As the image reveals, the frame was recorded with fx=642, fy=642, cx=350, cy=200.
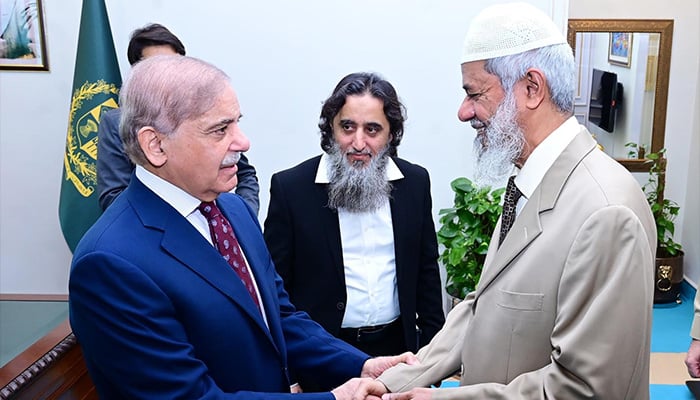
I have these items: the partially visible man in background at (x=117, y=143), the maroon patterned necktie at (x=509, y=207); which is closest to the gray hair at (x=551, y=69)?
the maroon patterned necktie at (x=509, y=207)

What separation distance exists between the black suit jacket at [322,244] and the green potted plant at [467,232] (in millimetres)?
1371

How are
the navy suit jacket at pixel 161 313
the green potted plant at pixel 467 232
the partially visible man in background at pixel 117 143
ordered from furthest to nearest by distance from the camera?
the green potted plant at pixel 467 232
the partially visible man in background at pixel 117 143
the navy suit jacket at pixel 161 313

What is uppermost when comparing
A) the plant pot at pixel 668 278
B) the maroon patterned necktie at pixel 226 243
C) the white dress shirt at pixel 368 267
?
the maroon patterned necktie at pixel 226 243

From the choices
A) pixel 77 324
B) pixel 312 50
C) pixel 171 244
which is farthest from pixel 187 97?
pixel 312 50

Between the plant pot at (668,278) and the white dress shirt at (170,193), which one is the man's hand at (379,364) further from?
the plant pot at (668,278)

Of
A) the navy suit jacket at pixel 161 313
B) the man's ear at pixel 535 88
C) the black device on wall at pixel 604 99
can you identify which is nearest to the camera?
the navy suit jacket at pixel 161 313

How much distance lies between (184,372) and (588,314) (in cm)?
86

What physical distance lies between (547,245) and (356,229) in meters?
1.05

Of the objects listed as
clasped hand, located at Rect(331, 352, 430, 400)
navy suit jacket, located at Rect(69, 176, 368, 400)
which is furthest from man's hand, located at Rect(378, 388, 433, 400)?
navy suit jacket, located at Rect(69, 176, 368, 400)

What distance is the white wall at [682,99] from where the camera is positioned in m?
4.91

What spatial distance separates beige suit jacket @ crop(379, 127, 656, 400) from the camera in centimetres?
135

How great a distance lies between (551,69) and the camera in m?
1.57

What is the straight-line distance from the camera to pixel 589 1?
4.91m

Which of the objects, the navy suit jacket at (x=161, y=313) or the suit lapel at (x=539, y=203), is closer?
the navy suit jacket at (x=161, y=313)
